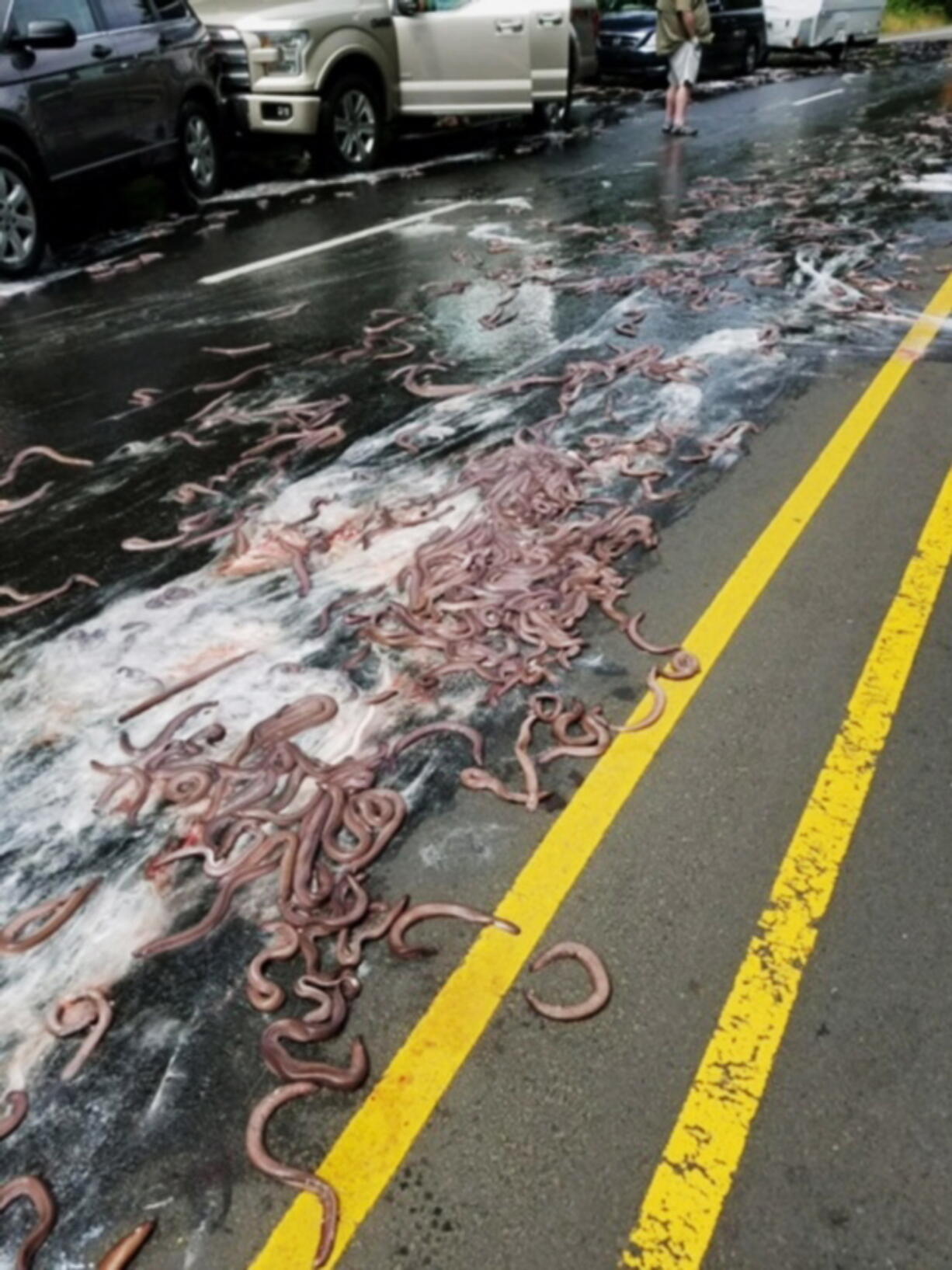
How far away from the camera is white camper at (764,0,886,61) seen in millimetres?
23766

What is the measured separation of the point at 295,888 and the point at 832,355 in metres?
5.15

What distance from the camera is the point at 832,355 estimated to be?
6598 mm

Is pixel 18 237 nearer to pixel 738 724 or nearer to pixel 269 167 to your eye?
pixel 269 167

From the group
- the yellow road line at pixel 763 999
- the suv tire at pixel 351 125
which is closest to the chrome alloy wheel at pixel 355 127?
the suv tire at pixel 351 125

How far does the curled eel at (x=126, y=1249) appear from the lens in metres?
2.05

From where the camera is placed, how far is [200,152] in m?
10.9

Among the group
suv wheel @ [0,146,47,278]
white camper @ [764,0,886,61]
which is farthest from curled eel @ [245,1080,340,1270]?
white camper @ [764,0,886,61]

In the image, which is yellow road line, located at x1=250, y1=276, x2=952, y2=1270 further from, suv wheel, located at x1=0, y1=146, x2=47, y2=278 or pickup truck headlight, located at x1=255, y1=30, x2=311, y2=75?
pickup truck headlight, located at x1=255, y1=30, x2=311, y2=75

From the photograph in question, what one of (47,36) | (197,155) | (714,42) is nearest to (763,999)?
(47,36)

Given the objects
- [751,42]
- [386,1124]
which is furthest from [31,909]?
[751,42]

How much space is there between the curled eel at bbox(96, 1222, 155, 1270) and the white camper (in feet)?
86.7

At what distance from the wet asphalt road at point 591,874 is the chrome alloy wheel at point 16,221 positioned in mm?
2064

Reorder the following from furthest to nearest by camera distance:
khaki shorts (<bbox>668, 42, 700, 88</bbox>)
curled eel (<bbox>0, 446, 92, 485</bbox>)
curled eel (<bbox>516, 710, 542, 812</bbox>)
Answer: khaki shorts (<bbox>668, 42, 700, 88</bbox>) → curled eel (<bbox>0, 446, 92, 485</bbox>) → curled eel (<bbox>516, 710, 542, 812</bbox>)

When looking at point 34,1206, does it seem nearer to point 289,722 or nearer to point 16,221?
point 289,722
